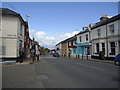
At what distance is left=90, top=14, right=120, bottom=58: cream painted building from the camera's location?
2222 centimetres

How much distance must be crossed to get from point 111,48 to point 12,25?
17.3m

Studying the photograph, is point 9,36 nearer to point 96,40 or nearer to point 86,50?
point 96,40

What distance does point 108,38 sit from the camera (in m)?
24.3

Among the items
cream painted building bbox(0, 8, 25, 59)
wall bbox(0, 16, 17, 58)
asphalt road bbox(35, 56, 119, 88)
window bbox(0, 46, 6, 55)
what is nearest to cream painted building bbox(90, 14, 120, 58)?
asphalt road bbox(35, 56, 119, 88)

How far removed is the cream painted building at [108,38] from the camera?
22219 millimetres

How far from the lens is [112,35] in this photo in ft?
75.8

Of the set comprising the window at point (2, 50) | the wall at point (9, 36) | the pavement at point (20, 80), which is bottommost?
the pavement at point (20, 80)

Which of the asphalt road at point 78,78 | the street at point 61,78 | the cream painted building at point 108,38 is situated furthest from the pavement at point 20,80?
the cream painted building at point 108,38

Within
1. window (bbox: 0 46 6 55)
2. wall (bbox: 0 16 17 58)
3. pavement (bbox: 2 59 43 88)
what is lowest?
pavement (bbox: 2 59 43 88)

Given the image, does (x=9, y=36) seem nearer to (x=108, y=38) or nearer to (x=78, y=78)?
(x=78, y=78)

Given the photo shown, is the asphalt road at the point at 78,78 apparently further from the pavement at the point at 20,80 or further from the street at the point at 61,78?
the pavement at the point at 20,80

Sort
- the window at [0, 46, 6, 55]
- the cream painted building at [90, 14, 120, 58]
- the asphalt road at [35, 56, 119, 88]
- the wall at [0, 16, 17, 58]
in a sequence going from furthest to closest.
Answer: the cream painted building at [90, 14, 120, 58] → the wall at [0, 16, 17, 58] → the window at [0, 46, 6, 55] → the asphalt road at [35, 56, 119, 88]

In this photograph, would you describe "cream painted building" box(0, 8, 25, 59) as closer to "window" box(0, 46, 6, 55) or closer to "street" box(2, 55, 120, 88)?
"window" box(0, 46, 6, 55)

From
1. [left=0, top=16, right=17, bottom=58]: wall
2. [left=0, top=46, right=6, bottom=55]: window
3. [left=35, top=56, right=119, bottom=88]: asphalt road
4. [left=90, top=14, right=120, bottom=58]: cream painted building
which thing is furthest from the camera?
[left=90, top=14, right=120, bottom=58]: cream painted building
